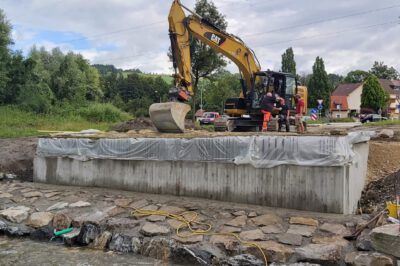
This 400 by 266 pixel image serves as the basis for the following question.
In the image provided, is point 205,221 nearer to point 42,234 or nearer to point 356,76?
point 42,234

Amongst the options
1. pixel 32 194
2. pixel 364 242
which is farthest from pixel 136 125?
pixel 364 242

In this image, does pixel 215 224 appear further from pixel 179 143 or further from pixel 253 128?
pixel 253 128

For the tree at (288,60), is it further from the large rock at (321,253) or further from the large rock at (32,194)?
the large rock at (321,253)

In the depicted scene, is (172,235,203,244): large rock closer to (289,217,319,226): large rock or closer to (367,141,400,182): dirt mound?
(289,217,319,226): large rock

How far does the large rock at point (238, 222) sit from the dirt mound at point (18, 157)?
831cm

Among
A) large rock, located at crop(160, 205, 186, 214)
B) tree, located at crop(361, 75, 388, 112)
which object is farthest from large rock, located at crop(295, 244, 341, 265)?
tree, located at crop(361, 75, 388, 112)

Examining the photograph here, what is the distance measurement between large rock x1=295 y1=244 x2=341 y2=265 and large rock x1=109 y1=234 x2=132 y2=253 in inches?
133

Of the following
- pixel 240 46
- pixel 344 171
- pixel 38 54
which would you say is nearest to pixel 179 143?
pixel 344 171

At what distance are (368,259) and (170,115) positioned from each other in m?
8.15

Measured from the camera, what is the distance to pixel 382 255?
22.0ft

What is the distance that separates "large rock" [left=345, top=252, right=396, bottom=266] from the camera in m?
6.62

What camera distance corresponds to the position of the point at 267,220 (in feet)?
28.7

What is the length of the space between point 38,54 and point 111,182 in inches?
1934

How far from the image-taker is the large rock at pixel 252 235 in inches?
317
